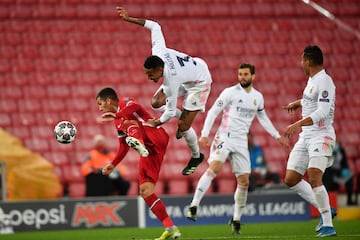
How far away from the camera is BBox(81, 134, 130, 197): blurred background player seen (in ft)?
54.0

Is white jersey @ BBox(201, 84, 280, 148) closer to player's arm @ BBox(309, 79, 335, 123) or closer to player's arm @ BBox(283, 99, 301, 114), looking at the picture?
player's arm @ BBox(283, 99, 301, 114)

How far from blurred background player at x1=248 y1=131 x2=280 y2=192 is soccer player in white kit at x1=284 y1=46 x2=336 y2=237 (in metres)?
5.63

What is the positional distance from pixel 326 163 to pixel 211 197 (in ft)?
17.5

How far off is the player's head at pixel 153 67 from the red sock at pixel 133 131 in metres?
0.57

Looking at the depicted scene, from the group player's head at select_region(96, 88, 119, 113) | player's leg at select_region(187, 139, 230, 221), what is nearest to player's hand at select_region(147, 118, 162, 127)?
player's head at select_region(96, 88, 119, 113)

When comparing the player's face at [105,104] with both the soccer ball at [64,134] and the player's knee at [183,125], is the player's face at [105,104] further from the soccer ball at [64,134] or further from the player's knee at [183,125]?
the player's knee at [183,125]

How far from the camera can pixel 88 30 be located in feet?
66.8

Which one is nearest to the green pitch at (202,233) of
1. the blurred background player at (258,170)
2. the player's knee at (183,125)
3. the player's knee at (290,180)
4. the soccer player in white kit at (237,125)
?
the player's knee at (290,180)

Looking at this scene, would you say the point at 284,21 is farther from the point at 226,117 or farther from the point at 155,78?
the point at 155,78

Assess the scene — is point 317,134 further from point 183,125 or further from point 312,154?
point 183,125

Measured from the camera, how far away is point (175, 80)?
36.7ft

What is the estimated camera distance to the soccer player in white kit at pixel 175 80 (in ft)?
35.9

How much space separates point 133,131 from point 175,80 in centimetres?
82

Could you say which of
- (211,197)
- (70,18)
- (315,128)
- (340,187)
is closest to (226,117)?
(315,128)
